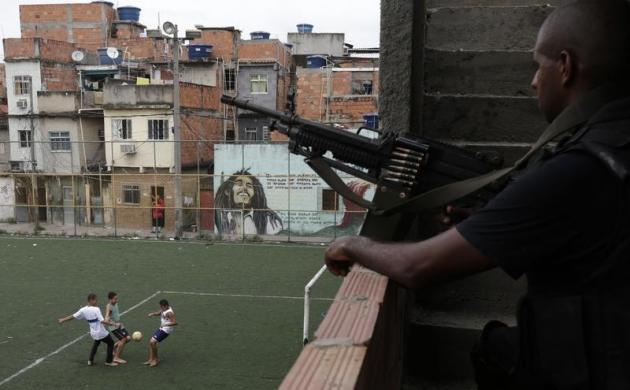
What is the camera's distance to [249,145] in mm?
22703

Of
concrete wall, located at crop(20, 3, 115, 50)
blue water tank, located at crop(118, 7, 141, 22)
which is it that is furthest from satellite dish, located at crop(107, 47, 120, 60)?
blue water tank, located at crop(118, 7, 141, 22)

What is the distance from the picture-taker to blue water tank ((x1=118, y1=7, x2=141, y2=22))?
3766cm

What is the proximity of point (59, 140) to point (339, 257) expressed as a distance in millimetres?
27965

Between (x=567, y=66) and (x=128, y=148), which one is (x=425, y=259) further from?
(x=128, y=148)

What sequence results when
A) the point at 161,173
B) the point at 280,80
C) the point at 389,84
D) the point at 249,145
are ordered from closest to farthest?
the point at 389,84, the point at 249,145, the point at 161,173, the point at 280,80

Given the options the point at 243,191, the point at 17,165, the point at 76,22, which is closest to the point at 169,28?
the point at 243,191

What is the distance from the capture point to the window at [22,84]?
92.8ft

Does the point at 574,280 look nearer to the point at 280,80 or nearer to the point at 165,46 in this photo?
the point at 280,80

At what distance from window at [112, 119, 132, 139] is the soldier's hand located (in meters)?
25.2

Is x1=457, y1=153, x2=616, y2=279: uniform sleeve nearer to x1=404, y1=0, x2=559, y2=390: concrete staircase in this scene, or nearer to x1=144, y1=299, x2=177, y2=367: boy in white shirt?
x1=404, y1=0, x2=559, y2=390: concrete staircase

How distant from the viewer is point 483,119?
124 inches

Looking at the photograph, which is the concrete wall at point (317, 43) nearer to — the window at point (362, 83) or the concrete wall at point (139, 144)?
the window at point (362, 83)

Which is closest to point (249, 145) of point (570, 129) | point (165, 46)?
point (165, 46)

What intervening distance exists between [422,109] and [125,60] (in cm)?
3295
